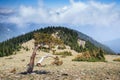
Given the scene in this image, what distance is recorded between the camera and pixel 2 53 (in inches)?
3519

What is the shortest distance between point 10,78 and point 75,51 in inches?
3097

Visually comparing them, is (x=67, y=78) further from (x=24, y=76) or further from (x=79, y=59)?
(x=79, y=59)

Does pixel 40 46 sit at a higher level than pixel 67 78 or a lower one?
higher

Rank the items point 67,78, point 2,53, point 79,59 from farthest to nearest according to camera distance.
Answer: point 2,53, point 79,59, point 67,78

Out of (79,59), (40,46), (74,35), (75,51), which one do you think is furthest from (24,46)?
(40,46)

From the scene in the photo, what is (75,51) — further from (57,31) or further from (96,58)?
(96,58)

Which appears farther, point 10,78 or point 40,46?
point 40,46

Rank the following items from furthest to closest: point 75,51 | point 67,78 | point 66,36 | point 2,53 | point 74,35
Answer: point 74,35 < point 66,36 < point 75,51 < point 2,53 < point 67,78

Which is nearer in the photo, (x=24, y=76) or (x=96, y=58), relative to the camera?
(x=24, y=76)

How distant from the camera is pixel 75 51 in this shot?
110500mm

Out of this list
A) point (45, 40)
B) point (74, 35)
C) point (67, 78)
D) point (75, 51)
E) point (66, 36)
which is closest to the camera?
point (67, 78)

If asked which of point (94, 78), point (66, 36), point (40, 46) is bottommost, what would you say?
point (94, 78)

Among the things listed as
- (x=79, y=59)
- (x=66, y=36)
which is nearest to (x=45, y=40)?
(x=79, y=59)

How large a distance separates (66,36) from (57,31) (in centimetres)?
739
